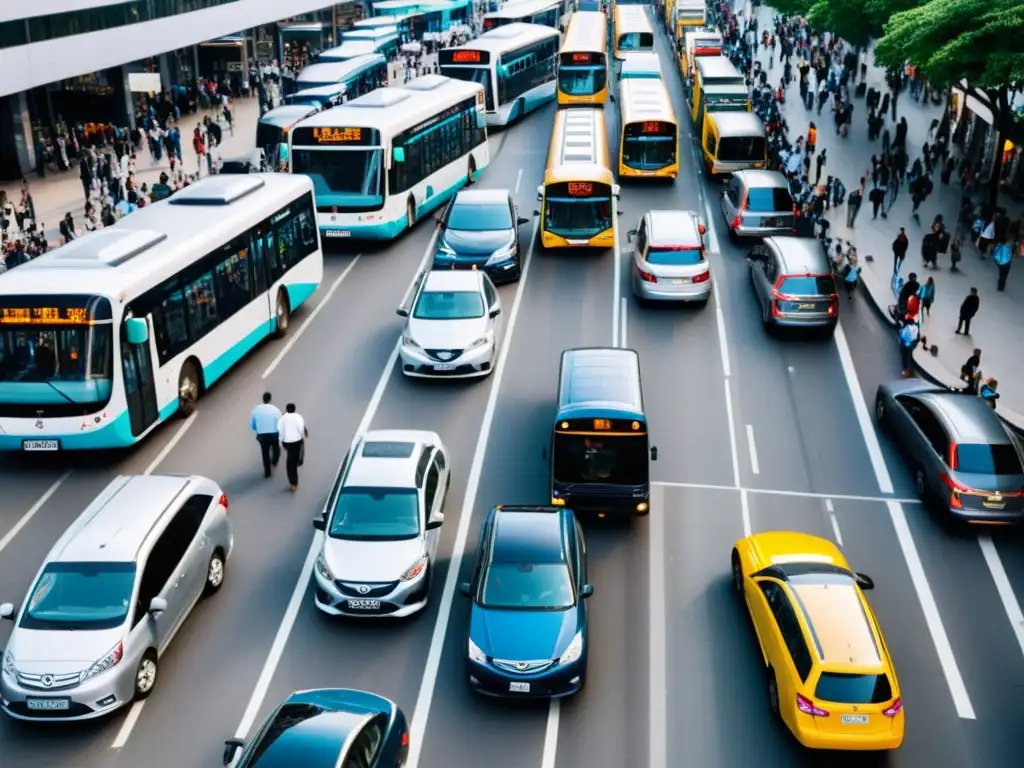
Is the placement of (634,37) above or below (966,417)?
above

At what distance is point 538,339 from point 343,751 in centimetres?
1475

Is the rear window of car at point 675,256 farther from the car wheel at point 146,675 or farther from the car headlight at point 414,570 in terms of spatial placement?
the car wheel at point 146,675

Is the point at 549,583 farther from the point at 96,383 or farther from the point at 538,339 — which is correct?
the point at 538,339

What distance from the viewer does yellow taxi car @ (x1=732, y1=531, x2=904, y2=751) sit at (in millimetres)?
12000

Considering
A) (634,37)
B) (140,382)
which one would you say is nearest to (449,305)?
(140,382)

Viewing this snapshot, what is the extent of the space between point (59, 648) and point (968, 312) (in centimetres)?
2004

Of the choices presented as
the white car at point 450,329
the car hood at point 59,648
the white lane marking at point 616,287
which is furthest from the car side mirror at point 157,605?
the white lane marking at point 616,287

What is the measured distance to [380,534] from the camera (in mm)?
14758

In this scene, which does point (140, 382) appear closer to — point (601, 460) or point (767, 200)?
point (601, 460)

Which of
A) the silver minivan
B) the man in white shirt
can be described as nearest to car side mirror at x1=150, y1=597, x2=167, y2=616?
the silver minivan

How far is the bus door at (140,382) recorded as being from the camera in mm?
17812

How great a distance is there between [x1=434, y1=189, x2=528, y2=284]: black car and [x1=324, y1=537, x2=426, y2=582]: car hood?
12.7 m

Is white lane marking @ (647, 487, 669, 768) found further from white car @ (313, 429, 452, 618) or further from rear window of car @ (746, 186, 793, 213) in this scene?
rear window of car @ (746, 186, 793, 213)

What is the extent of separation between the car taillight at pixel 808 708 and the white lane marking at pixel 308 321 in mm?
13643
